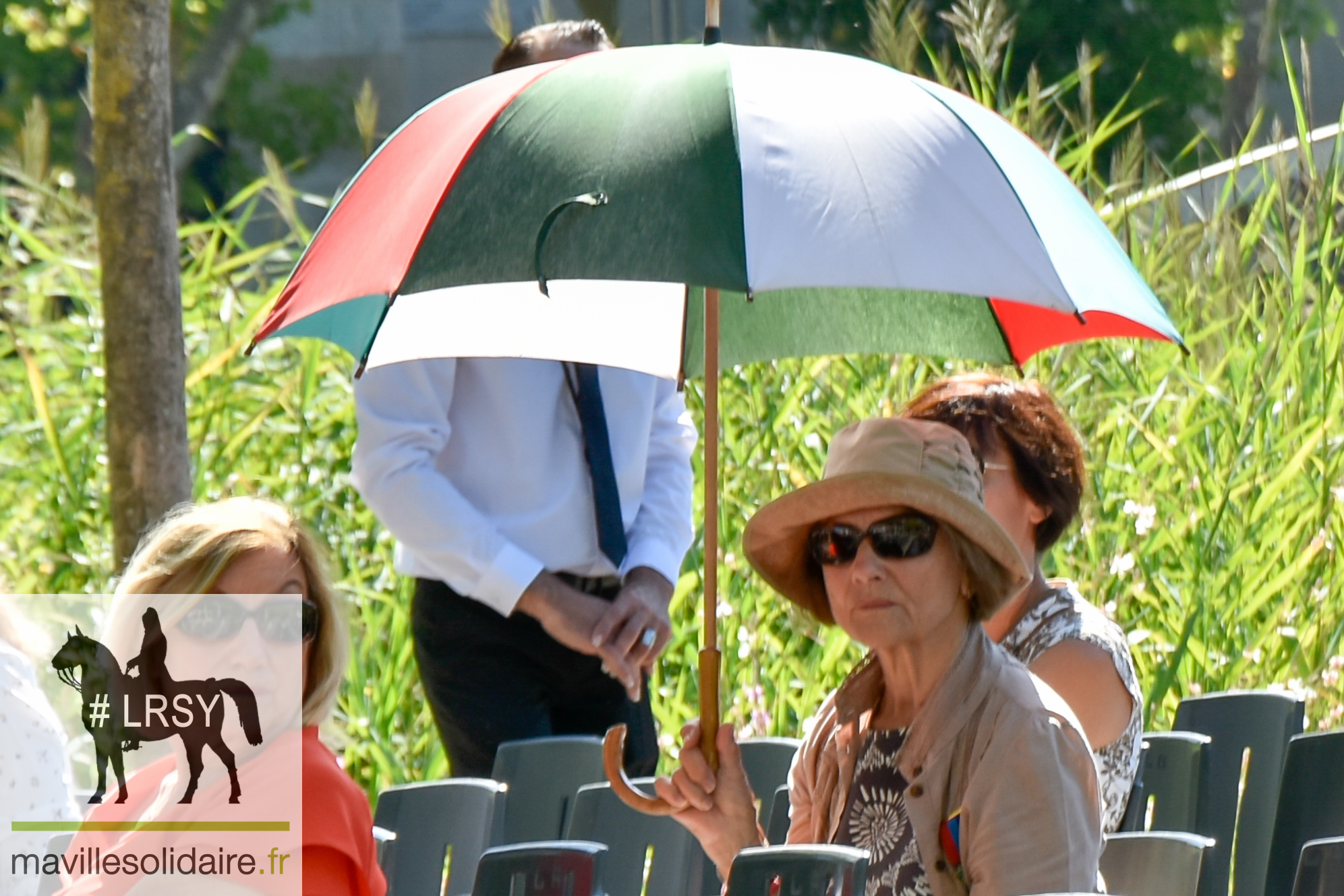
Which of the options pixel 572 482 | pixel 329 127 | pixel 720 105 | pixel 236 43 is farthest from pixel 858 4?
pixel 720 105

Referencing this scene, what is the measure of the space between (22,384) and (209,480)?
0.79 m

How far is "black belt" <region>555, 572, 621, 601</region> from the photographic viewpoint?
140 inches

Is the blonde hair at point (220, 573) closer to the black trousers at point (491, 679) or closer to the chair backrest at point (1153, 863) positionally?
the black trousers at point (491, 679)

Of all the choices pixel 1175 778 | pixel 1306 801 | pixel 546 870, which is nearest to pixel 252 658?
pixel 546 870

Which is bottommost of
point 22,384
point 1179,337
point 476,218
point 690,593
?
point 690,593

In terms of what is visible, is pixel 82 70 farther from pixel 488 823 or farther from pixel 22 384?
pixel 488 823

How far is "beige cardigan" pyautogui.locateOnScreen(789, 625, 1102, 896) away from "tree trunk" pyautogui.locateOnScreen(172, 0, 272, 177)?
10.5 meters

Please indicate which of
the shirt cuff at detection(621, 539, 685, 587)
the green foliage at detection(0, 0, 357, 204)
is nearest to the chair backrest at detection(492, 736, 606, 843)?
the shirt cuff at detection(621, 539, 685, 587)

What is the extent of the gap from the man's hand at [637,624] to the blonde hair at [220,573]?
0.88 meters

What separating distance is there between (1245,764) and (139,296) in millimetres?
2579

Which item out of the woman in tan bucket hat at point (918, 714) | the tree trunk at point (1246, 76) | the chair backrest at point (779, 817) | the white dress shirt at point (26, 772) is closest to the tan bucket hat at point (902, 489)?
the woman in tan bucket hat at point (918, 714)

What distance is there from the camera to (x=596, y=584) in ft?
11.7

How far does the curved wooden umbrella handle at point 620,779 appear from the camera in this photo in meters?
2.29

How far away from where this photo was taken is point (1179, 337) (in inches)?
99.3
